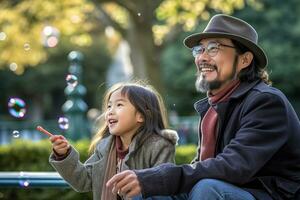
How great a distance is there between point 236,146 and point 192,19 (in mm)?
8496

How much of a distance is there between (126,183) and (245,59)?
0.98 meters

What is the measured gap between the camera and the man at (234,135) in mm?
2898

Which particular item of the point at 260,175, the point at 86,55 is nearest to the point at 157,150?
the point at 260,175

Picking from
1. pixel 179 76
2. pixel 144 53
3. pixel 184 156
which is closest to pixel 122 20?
pixel 144 53

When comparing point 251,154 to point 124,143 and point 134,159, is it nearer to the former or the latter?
point 134,159

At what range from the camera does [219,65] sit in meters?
3.35

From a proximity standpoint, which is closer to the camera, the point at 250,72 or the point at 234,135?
the point at 234,135

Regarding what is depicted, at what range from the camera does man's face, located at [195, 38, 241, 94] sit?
335 centimetres

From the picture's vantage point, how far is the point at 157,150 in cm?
367

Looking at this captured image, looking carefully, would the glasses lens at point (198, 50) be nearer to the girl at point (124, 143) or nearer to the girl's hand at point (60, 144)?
the girl at point (124, 143)

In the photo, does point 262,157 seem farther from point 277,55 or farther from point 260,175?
point 277,55

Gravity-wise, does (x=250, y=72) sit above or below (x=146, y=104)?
above

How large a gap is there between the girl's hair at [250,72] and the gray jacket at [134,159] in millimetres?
595

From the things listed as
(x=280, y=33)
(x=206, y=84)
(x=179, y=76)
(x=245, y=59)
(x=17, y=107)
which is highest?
(x=245, y=59)
